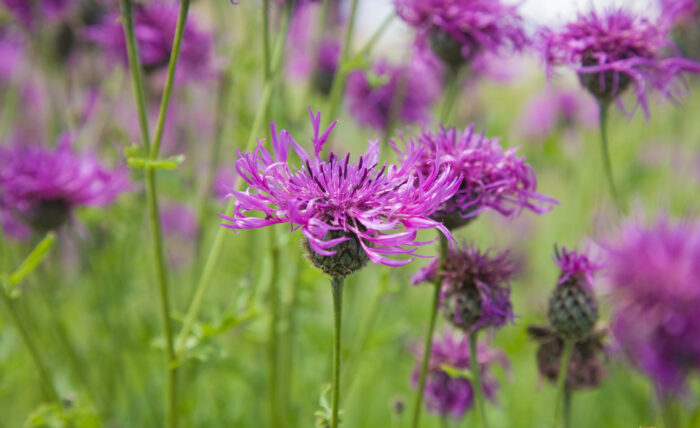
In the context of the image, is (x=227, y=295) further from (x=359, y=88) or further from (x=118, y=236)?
(x=359, y=88)

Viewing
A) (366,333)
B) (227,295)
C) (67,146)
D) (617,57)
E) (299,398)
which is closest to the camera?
(617,57)

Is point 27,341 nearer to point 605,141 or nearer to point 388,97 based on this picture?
point 605,141

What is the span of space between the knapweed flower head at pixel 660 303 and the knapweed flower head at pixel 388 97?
1593mm

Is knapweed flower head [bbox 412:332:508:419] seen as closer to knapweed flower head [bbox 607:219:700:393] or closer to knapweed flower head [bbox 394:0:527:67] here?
knapweed flower head [bbox 607:219:700:393]

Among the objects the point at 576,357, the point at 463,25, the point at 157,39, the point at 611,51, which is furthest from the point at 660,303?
the point at 157,39

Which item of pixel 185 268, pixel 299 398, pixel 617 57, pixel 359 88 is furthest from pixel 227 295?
pixel 617 57

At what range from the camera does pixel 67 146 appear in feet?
9.54

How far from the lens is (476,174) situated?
177 cm

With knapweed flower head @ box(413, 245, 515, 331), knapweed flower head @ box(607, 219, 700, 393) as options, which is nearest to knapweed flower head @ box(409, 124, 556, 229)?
knapweed flower head @ box(413, 245, 515, 331)

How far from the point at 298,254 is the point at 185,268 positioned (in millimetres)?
3224

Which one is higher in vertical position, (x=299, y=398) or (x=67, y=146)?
(x=67, y=146)

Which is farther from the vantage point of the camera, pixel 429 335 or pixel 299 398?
pixel 299 398

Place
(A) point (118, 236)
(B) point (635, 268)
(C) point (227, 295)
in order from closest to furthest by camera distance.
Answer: (B) point (635, 268) < (A) point (118, 236) < (C) point (227, 295)

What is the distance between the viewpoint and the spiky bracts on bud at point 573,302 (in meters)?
1.88
